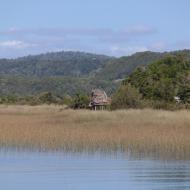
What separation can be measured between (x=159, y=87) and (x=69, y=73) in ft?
446

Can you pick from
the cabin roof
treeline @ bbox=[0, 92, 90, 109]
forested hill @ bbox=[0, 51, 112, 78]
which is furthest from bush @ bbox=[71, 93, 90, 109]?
forested hill @ bbox=[0, 51, 112, 78]

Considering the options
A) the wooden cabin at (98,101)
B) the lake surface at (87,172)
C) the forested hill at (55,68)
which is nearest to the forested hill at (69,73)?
the forested hill at (55,68)

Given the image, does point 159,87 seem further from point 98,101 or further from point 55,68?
point 55,68

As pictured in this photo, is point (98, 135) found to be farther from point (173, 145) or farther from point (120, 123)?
point (120, 123)

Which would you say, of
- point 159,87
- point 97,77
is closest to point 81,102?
point 159,87

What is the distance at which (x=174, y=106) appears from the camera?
4375cm

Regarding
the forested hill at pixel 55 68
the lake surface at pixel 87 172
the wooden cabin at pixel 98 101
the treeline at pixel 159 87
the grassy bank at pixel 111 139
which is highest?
the forested hill at pixel 55 68

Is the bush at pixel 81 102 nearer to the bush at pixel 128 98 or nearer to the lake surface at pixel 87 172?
the bush at pixel 128 98

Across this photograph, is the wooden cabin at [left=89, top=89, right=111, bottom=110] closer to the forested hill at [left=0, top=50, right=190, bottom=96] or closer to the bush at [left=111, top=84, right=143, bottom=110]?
the bush at [left=111, top=84, right=143, bottom=110]

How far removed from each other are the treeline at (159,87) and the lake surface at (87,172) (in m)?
22.4

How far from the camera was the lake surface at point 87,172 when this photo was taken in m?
16.6

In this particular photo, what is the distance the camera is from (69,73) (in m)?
185

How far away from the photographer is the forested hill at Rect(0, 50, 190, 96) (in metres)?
124

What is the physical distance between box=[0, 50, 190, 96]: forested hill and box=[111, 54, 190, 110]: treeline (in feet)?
95.5
